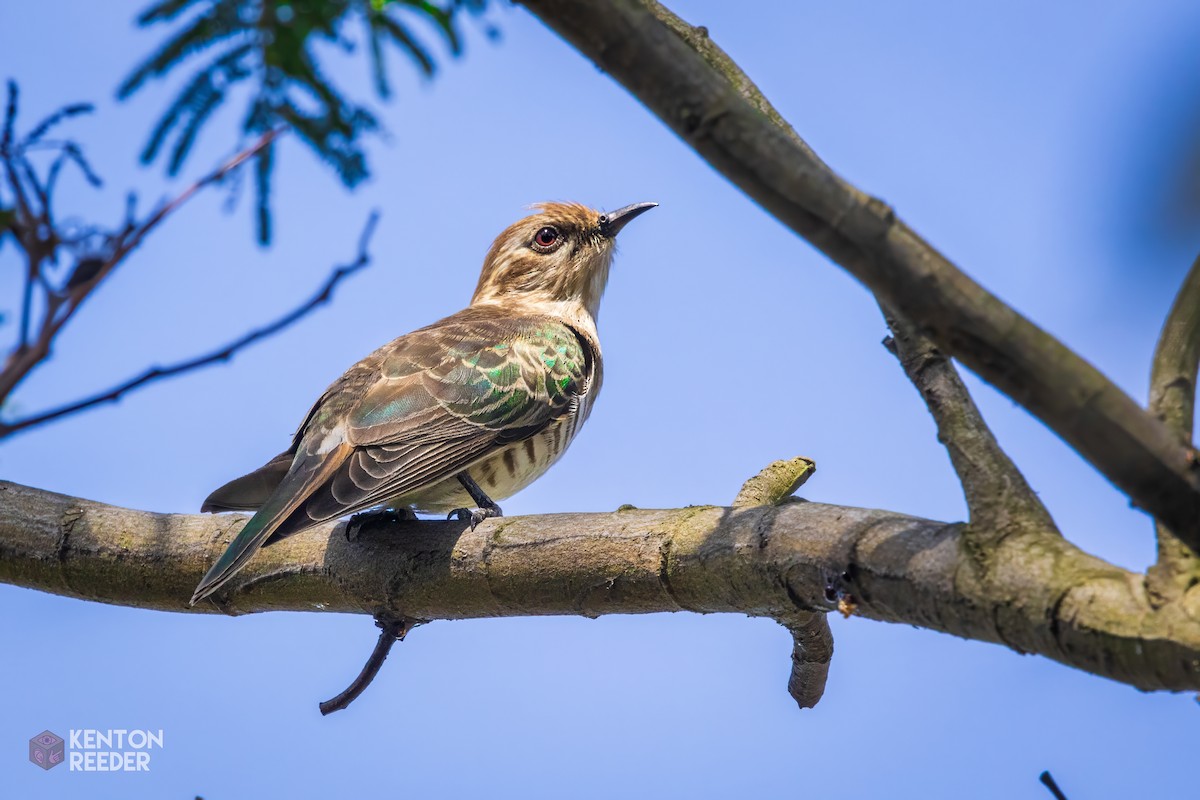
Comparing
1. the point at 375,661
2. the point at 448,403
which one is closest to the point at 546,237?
the point at 448,403

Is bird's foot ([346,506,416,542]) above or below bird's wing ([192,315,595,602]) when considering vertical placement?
below

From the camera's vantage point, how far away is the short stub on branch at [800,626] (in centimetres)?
437

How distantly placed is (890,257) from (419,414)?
150 inches

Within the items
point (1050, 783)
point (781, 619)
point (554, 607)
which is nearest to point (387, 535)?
point (554, 607)

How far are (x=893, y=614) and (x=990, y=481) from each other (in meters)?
0.51

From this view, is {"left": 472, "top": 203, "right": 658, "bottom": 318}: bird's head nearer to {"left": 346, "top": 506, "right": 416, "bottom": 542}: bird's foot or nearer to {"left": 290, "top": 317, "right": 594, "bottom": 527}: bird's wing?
{"left": 290, "top": 317, "right": 594, "bottom": 527}: bird's wing

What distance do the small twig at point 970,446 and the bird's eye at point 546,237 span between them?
496 centimetres

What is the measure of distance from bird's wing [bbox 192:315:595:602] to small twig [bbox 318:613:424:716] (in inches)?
19.4

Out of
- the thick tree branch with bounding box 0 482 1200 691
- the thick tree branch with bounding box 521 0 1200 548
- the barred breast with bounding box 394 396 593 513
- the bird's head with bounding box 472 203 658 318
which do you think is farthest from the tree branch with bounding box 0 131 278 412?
the bird's head with bounding box 472 203 658 318

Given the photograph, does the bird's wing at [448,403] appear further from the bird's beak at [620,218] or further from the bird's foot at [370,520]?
the bird's beak at [620,218]

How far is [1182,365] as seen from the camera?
2.95 meters

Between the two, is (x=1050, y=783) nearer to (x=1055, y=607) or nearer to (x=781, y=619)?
(x=1055, y=607)

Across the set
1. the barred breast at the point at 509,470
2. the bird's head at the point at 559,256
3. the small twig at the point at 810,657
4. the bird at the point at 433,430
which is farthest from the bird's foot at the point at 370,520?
the bird's head at the point at 559,256

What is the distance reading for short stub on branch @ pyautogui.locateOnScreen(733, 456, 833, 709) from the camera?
4367mm
